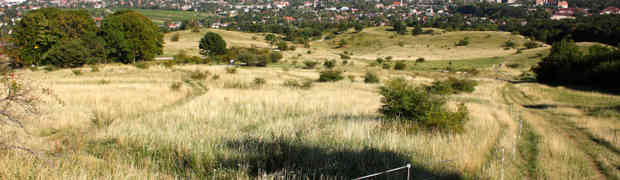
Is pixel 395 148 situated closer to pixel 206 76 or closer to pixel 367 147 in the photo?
pixel 367 147

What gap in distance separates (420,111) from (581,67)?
30460 mm

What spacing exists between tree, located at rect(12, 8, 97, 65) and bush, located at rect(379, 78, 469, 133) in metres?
50.0

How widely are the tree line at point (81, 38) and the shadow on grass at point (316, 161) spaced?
153ft

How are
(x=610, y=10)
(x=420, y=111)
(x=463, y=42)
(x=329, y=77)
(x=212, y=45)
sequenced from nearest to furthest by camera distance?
(x=420, y=111), (x=329, y=77), (x=212, y=45), (x=463, y=42), (x=610, y=10)

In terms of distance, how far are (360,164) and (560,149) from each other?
4.68 meters

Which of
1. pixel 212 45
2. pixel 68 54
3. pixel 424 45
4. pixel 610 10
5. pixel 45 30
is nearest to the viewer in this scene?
pixel 68 54

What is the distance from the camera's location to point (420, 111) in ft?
27.2

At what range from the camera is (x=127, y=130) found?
21.7 feet

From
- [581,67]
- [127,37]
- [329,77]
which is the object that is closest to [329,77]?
[329,77]

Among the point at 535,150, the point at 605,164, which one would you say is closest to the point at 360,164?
the point at 535,150

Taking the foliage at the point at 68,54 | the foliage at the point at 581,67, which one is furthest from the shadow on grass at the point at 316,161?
the foliage at the point at 68,54

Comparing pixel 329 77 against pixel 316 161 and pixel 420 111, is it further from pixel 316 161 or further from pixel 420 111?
pixel 316 161

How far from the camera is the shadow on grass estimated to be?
4207 millimetres

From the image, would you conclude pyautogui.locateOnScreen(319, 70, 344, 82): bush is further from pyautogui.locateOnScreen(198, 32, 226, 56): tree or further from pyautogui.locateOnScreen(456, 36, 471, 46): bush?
pyautogui.locateOnScreen(456, 36, 471, 46): bush
